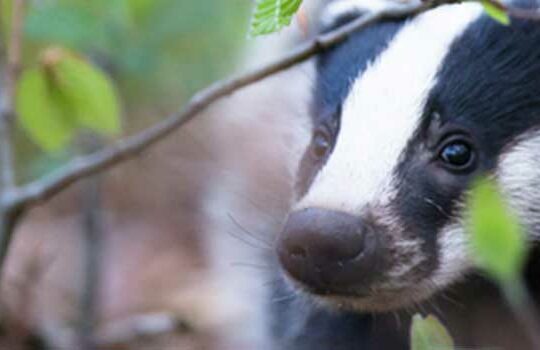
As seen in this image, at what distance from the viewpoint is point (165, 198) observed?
5836 mm

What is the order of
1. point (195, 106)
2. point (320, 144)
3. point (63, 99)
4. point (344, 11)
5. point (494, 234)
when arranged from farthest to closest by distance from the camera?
point (344, 11) < point (320, 144) < point (63, 99) < point (195, 106) < point (494, 234)

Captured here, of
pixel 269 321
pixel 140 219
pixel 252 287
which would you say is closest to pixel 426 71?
pixel 269 321

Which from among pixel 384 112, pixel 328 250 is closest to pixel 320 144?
pixel 384 112

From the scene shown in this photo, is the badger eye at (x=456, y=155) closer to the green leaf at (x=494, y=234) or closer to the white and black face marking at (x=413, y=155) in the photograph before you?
the white and black face marking at (x=413, y=155)

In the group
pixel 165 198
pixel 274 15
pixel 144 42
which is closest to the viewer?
pixel 274 15

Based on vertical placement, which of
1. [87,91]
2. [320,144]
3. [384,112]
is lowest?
[87,91]

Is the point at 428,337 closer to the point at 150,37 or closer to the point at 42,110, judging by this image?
the point at 42,110

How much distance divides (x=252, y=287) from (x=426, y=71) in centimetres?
170

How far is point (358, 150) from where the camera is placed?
102 inches

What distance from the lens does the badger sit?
2.47 meters

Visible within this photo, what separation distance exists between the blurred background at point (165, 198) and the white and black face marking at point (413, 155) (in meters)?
0.26

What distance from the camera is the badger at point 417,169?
2.47 meters

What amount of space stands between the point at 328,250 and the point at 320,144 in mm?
526

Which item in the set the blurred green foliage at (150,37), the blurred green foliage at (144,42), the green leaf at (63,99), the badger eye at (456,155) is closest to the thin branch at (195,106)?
the green leaf at (63,99)
